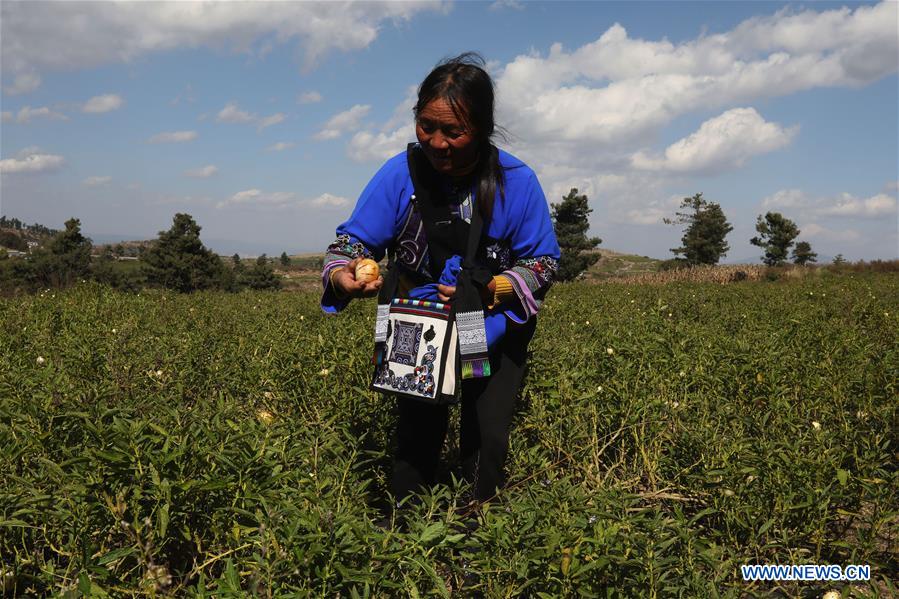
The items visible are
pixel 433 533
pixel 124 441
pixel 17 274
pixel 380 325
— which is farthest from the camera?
pixel 17 274

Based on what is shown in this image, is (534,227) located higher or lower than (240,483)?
higher

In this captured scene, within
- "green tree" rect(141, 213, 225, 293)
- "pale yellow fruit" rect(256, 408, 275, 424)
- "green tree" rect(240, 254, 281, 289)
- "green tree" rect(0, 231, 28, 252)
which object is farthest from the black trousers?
"green tree" rect(0, 231, 28, 252)

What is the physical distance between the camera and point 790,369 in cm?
460

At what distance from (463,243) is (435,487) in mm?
950

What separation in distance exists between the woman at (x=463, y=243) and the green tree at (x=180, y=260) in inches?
1519

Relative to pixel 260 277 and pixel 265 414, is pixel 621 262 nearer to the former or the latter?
pixel 260 277

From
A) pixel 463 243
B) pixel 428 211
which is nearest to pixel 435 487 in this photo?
pixel 463 243

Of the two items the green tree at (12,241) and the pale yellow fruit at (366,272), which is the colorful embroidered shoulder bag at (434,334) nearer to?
the pale yellow fruit at (366,272)

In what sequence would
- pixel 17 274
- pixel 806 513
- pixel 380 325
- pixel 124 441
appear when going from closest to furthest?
pixel 124 441, pixel 380 325, pixel 806 513, pixel 17 274

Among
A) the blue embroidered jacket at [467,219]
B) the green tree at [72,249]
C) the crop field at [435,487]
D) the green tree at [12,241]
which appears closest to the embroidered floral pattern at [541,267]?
the blue embroidered jacket at [467,219]

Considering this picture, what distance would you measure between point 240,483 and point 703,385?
10.6 feet

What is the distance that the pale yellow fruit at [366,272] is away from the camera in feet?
7.25

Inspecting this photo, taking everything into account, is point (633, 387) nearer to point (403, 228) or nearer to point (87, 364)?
point (403, 228)

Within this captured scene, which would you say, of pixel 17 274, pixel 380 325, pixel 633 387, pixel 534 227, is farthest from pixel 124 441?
pixel 17 274
